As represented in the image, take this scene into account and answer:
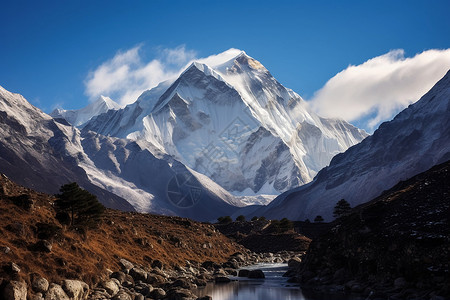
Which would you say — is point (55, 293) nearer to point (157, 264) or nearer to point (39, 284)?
point (39, 284)

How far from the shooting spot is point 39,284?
44875 mm

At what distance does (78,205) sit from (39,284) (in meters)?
22.1

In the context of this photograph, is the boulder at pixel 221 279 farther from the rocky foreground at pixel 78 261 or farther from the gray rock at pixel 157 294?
the gray rock at pixel 157 294

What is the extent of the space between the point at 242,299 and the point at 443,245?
24.5 m

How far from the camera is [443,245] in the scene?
4981 centimetres

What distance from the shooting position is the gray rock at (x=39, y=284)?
44.5 m

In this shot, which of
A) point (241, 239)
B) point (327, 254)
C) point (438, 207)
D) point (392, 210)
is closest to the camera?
point (438, 207)

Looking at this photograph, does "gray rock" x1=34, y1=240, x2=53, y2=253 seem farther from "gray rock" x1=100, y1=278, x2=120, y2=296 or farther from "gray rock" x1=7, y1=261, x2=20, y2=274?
"gray rock" x1=100, y1=278, x2=120, y2=296

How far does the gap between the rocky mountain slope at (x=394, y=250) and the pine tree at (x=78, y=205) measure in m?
32.4

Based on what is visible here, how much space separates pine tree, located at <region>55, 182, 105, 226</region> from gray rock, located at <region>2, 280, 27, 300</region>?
23.0 m

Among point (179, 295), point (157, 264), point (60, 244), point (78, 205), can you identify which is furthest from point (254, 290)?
point (60, 244)

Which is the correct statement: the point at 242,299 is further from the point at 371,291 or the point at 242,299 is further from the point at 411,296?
the point at 411,296

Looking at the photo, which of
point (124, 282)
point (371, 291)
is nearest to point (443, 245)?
point (371, 291)

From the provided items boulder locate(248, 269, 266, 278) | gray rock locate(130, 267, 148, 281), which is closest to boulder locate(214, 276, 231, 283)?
boulder locate(248, 269, 266, 278)
